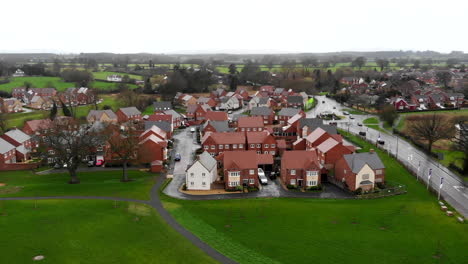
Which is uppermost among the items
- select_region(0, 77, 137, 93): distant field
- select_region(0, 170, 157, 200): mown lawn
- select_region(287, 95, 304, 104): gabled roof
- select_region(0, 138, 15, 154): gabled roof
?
select_region(0, 77, 137, 93): distant field

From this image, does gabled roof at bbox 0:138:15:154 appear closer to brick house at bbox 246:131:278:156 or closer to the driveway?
the driveway

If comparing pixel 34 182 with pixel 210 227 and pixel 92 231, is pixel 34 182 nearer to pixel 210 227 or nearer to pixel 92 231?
pixel 92 231

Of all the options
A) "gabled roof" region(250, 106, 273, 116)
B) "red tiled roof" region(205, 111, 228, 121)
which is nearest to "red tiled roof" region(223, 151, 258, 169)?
"red tiled roof" region(205, 111, 228, 121)

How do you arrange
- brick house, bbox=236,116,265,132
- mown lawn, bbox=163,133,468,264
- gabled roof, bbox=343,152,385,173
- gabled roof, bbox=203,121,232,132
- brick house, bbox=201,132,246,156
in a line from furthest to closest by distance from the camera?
brick house, bbox=236,116,265,132 < gabled roof, bbox=203,121,232,132 < brick house, bbox=201,132,246,156 < gabled roof, bbox=343,152,385,173 < mown lawn, bbox=163,133,468,264

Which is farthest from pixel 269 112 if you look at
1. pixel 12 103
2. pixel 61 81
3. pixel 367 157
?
pixel 61 81

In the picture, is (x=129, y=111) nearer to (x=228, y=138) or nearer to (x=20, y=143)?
(x=20, y=143)

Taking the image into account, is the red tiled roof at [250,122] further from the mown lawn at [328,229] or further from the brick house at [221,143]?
the mown lawn at [328,229]

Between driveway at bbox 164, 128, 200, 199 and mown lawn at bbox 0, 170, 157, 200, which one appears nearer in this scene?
mown lawn at bbox 0, 170, 157, 200

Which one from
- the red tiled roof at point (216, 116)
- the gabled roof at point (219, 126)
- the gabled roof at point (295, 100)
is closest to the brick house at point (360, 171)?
the gabled roof at point (219, 126)
